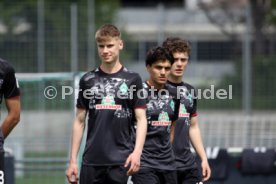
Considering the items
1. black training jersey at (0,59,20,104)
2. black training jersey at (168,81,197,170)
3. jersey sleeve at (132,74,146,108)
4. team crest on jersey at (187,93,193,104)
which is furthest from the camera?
team crest on jersey at (187,93,193,104)

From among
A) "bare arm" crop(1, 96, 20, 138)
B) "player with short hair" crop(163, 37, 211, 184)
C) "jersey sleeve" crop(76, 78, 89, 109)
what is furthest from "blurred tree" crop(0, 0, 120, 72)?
"bare arm" crop(1, 96, 20, 138)

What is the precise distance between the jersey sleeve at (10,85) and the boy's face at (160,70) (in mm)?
1283

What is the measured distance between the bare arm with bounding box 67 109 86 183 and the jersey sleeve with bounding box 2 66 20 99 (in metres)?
0.53

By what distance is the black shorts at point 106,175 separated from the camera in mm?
7262

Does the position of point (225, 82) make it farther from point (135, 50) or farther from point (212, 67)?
point (135, 50)

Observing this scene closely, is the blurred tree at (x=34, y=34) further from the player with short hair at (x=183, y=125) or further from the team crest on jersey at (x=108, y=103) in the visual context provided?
the team crest on jersey at (x=108, y=103)

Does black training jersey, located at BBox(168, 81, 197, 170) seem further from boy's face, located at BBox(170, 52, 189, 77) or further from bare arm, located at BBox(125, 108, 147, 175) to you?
bare arm, located at BBox(125, 108, 147, 175)

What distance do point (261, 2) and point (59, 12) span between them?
366 cm

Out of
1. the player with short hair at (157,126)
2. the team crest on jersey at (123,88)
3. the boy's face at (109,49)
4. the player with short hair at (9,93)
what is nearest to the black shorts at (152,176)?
the player with short hair at (157,126)

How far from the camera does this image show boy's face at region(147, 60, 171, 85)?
7875mm

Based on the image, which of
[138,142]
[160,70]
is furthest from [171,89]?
[138,142]

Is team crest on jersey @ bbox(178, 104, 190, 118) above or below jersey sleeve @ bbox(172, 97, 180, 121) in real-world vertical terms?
below

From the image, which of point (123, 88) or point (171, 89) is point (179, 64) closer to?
point (171, 89)

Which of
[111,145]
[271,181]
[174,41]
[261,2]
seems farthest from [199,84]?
[111,145]
